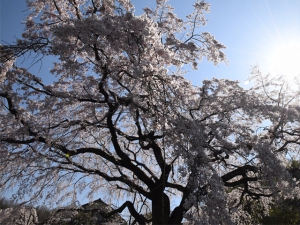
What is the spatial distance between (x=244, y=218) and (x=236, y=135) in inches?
169

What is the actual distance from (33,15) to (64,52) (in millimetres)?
3156

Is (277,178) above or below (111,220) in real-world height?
below

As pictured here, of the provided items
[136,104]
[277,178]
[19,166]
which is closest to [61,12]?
[136,104]

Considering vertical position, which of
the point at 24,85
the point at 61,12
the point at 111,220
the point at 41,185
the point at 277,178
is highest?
the point at 61,12

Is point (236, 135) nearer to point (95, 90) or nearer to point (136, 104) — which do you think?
point (136, 104)

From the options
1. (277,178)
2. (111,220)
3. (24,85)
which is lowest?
(277,178)

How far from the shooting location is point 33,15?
293 inches

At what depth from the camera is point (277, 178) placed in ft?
15.8

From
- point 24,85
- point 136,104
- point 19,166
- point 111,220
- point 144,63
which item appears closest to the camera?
point 144,63

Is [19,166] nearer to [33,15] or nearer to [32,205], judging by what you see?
[32,205]

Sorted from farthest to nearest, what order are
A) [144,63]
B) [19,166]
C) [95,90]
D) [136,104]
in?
1. [19,166]
2. [95,90]
3. [136,104]
4. [144,63]

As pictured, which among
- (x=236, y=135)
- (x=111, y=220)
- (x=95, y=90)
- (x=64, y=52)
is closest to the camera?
(x=64, y=52)

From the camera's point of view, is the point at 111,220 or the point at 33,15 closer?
the point at 33,15

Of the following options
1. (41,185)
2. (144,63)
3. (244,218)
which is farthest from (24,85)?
(244,218)
